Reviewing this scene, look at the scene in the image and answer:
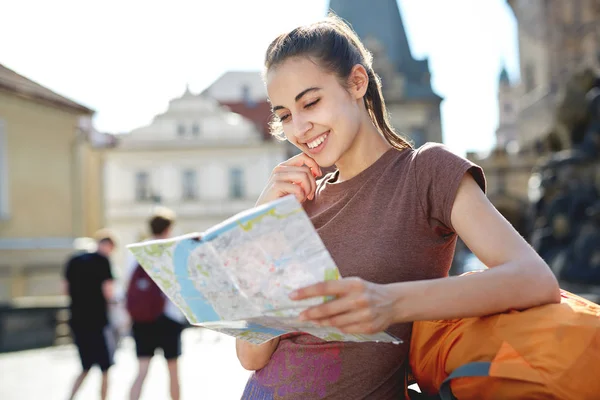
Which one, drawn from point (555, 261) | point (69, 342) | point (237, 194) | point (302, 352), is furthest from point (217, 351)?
point (237, 194)

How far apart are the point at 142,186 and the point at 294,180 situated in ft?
139

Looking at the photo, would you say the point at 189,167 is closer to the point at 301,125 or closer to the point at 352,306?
the point at 301,125

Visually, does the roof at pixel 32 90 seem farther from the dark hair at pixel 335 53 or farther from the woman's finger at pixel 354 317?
the woman's finger at pixel 354 317

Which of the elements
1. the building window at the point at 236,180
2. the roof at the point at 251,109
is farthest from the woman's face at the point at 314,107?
the roof at the point at 251,109

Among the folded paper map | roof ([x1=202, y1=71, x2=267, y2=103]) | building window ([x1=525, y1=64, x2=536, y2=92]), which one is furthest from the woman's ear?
building window ([x1=525, y1=64, x2=536, y2=92])

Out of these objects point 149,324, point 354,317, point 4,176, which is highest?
point 4,176

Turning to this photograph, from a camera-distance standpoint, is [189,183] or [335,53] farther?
[189,183]

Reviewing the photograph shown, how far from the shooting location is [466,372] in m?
1.48

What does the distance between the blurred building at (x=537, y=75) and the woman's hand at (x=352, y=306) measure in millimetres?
37367

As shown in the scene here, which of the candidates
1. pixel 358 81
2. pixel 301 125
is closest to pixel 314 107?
pixel 301 125

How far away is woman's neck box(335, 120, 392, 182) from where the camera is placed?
1.96m

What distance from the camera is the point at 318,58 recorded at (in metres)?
1.82

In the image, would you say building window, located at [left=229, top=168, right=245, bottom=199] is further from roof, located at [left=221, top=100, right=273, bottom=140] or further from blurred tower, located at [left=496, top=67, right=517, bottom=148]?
blurred tower, located at [left=496, top=67, right=517, bottom=148]

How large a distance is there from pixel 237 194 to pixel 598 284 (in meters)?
32.2
